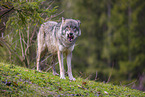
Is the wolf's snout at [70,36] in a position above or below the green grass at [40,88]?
above

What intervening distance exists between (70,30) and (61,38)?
0.49 meters

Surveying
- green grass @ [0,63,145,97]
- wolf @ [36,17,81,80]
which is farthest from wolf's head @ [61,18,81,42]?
green grass @ [0,63,145,97]

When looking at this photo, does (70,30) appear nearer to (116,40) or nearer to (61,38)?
(61,38)

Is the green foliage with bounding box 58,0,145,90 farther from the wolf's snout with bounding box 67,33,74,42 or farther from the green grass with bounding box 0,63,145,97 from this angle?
the green grass with bounding box 0,63,145,97

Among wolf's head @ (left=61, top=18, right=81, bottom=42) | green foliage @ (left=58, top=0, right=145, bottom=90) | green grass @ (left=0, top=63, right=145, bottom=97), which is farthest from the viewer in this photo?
green foliage @ (left=58, top=0, right=145, bottom=90)

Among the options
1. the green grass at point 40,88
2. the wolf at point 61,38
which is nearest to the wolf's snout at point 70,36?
the wolf at point 61,38

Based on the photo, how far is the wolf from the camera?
269 inches

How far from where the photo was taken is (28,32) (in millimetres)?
9977

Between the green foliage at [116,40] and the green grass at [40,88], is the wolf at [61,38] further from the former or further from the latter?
the green foliage at [116,40]

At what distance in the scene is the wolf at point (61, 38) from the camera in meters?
6.84

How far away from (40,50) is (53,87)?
9.07 ft

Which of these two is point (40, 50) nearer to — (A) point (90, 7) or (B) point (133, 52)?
(B) point (133, 52)

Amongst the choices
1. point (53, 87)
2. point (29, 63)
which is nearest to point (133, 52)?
point (29, 63)

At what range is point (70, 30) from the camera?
6.76m
